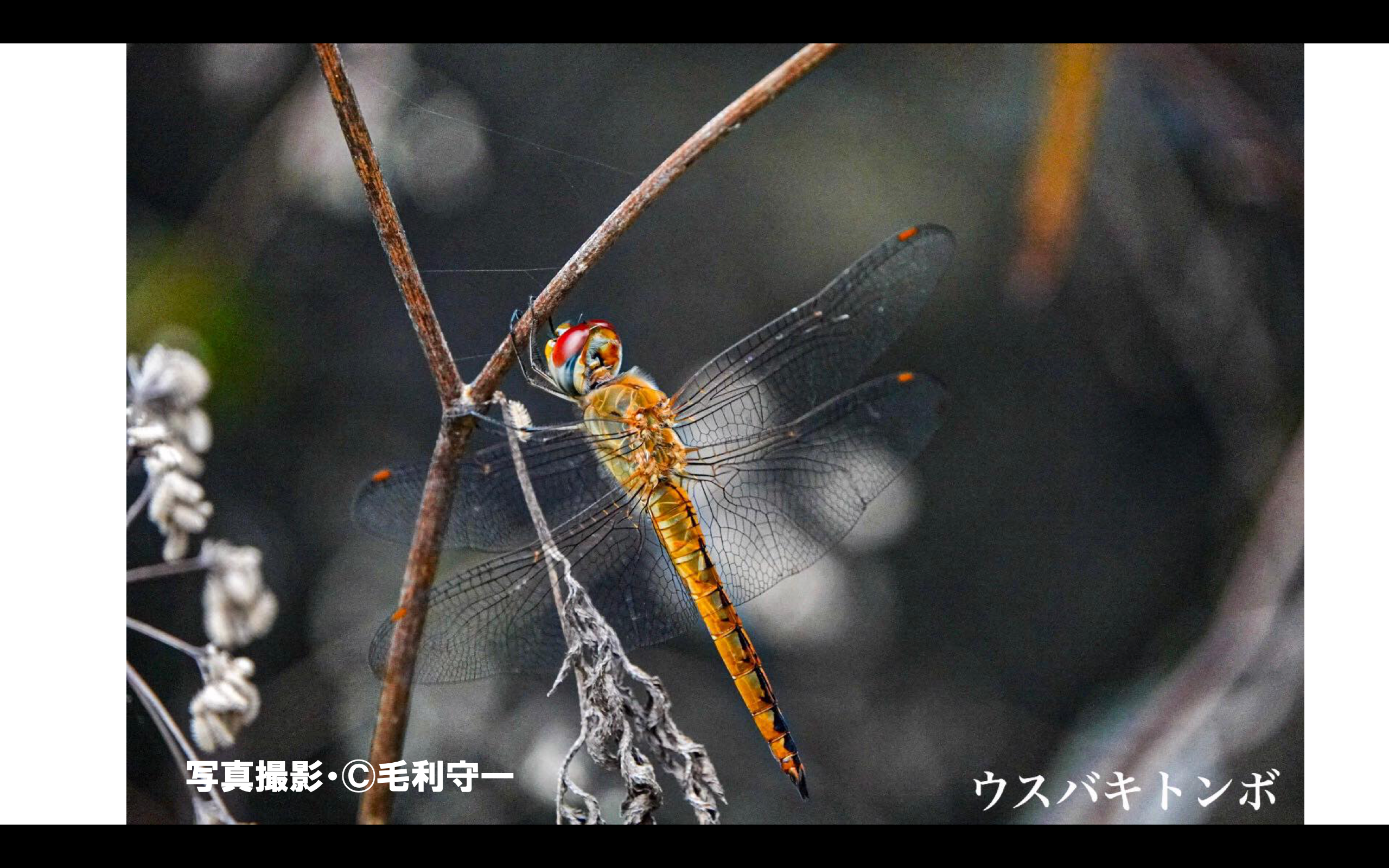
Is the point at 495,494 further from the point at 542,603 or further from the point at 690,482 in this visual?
the point at 690,482

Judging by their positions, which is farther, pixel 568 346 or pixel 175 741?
pixel 175 741

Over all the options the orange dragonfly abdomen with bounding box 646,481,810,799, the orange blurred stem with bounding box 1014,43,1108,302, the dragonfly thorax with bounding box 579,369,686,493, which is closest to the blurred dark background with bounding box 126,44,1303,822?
the orange blurred stem with bounding box 1014,43,1108,302

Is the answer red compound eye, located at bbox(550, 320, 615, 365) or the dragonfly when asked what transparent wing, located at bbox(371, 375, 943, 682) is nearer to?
the dragonfly

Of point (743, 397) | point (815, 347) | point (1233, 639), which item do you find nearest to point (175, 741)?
point (743, 397)

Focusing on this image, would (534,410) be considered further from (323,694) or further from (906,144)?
(906,144)

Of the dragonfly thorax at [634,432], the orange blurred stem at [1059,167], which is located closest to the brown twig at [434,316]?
the dragonfly thorax at [634,432]

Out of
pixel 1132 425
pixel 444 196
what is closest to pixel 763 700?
pixel 444 196

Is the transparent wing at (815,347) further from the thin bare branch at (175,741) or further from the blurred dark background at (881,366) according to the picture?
the thin bare branch at (175,741)
